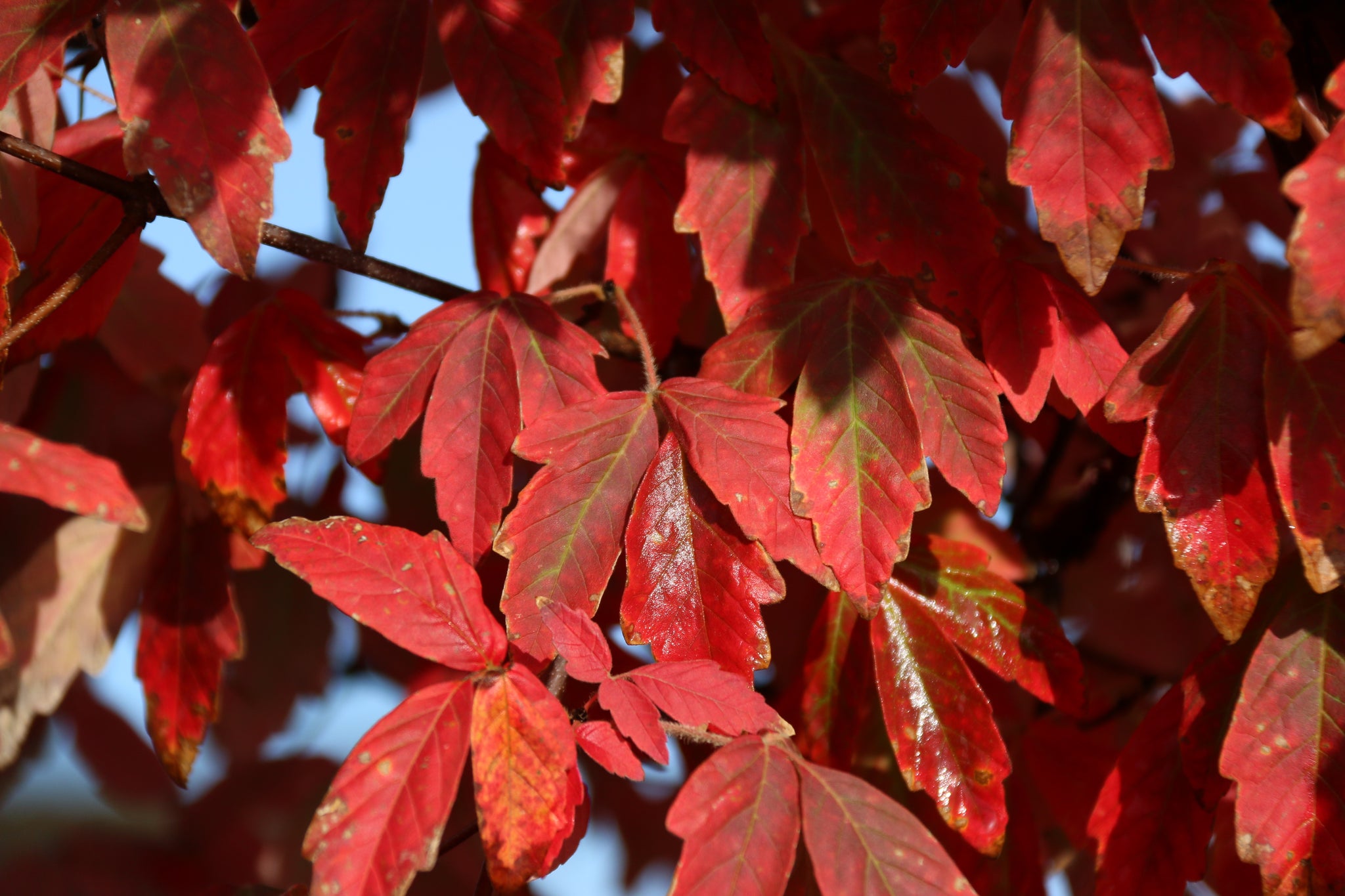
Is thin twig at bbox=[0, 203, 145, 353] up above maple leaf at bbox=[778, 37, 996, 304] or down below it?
above

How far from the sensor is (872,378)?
22.6 inches

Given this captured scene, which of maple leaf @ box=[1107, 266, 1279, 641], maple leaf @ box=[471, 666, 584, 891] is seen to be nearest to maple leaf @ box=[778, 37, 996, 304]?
maple leaf @ box=[1107, 266, 1279, 641]

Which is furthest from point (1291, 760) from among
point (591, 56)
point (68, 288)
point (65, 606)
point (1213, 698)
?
point (65, 606)

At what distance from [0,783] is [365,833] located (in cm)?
86

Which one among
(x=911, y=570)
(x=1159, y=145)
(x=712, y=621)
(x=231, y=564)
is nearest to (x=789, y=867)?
(x=712, y=621)

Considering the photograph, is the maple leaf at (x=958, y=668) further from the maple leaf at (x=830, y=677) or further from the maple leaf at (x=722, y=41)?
the maple leaf at (x=722, y=41)

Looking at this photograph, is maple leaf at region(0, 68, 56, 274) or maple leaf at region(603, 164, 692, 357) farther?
maple leaf at region(603, 164, 692, 357)

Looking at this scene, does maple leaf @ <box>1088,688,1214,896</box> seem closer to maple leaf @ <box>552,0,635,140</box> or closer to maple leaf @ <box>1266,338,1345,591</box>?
maple leaf @ <box>1266,338,1345,591</box>

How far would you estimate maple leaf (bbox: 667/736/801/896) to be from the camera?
47cm

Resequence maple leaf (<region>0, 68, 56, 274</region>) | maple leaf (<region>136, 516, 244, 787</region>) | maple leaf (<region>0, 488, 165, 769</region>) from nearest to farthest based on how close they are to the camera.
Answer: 1. maple leaf (<region>0, 68, 56, 274</region>)
2. maple leaf (<region>136, 516, 244, 787</region>)
3. maple leaf (<region>0, 488, 165, 769</region>)

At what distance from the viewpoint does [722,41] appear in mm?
649

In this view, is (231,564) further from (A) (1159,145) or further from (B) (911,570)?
(A) (1159,145)

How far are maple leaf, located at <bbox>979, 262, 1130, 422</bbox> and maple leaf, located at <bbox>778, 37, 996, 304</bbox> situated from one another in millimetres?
23

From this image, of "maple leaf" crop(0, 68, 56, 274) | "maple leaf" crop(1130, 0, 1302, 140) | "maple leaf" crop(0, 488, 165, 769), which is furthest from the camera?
"maple leaf" crop(0, 488, 165, 769)
